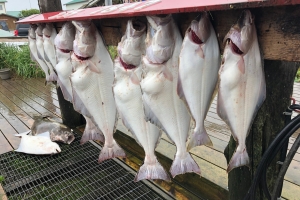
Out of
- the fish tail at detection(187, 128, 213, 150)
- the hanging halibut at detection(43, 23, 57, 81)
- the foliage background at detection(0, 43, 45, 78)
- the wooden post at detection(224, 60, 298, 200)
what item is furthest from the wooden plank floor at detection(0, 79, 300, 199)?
the hanging halibut at detection(43, 23, 57, 81)

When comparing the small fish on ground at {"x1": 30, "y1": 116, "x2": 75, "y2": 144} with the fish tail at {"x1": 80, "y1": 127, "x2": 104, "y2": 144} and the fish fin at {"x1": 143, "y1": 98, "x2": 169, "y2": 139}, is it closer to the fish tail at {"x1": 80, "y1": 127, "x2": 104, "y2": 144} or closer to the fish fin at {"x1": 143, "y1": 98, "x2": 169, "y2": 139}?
the fish tail at {"x1": 80, "y1": 127, "x2": 104, "y2": 144}

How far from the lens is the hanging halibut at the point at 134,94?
65.7 inches

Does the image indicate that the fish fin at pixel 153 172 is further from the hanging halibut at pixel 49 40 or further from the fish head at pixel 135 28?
the hanging halibut at pixel 49 40

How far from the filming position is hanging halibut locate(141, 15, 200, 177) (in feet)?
4.80

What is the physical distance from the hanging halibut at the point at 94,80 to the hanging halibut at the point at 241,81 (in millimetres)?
990

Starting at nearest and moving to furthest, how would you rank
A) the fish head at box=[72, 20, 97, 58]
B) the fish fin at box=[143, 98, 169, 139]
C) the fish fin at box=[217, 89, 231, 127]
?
the fish fin at box=[217, 89, 231, 127] < the fish fin at box=[143, 98, 169, 139] < the fish head at box=[72, 20, 97, 58]

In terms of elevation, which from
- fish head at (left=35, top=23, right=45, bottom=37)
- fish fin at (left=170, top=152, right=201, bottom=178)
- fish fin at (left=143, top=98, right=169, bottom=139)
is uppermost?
fish head at (left=35, top=23, right=45, bottom=37)

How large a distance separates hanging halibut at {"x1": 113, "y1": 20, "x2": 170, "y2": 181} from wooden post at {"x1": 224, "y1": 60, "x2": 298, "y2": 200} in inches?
21.0

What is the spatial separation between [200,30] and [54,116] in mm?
4314

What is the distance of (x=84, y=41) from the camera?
195 centimetres

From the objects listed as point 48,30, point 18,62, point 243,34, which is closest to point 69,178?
point 48,30

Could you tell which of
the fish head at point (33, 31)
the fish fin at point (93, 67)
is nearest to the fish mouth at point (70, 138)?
the fish head at point (33, 31)

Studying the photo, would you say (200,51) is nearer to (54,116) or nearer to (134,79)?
(134,79)

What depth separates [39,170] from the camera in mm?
3299
